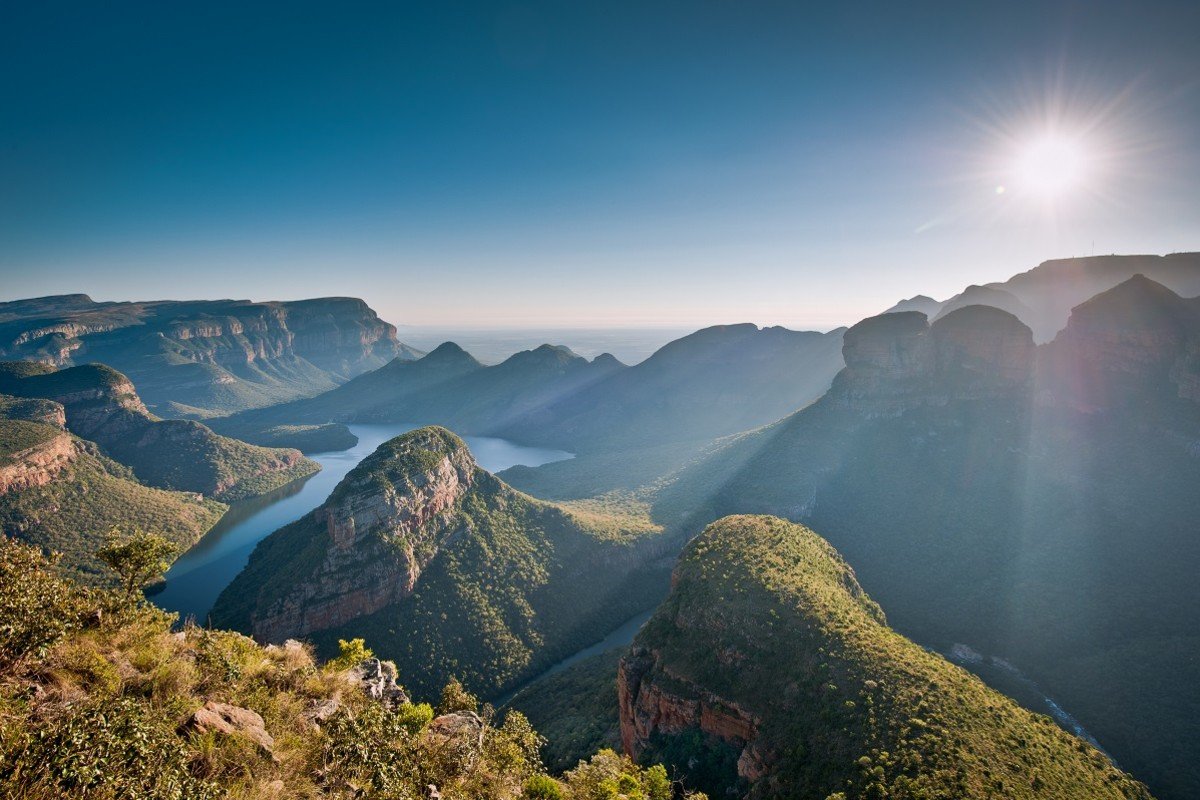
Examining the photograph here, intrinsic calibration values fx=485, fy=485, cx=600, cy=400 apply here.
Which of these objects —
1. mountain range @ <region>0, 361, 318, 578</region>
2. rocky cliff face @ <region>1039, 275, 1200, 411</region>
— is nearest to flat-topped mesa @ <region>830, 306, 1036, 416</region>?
rocky cliff face @ <region>1039, 275, 1200, 411</region>

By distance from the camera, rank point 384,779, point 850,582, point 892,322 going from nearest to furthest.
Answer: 1. point 384,779
2. point 850,582
3. point 892,322

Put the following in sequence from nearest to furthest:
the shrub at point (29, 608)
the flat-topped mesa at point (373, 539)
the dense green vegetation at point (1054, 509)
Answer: the shrub at point (29, 608), the dense green vegetation at point (1054, 509), the flat-topped mesa at point (373, 539)

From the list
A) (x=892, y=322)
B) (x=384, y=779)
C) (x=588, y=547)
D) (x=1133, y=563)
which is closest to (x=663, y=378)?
(x=892, y=322)

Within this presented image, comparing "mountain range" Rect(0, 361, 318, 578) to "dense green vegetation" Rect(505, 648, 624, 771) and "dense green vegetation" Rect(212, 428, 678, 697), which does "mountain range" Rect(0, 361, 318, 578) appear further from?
"dense green vegetation" Rect(505, 648, 624, 771)

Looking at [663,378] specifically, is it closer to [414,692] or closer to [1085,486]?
[1085,486]

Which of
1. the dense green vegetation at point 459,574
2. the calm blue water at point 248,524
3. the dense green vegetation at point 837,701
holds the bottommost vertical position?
the calm blue water at point 248,524

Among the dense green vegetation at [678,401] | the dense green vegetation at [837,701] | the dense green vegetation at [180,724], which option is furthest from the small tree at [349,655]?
the dense green vegetation at [678,401]

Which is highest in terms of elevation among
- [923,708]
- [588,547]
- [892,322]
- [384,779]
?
[892,322]

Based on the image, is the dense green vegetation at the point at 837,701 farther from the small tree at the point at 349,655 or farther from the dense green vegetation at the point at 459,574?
the dense green vegetation at the point at 459,574
